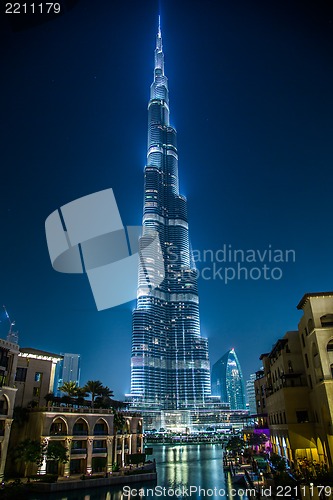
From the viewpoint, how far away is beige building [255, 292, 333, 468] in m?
43.2

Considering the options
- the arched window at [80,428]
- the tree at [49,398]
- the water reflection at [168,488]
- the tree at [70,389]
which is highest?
the tree at [70,389]

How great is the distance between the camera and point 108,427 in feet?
189

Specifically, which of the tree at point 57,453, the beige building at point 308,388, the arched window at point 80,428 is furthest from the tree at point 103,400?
the beige building at point 308,388

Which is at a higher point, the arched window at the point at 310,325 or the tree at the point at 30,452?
the arched window at the point at 310,325

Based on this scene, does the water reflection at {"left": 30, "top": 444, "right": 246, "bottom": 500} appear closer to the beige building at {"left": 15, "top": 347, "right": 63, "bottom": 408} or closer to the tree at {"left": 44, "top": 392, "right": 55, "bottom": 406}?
the tree at {"left": 44, "top": 392, "right": 55, "bottom": 406}

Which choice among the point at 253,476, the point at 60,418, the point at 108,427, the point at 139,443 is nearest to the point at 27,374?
the point at 60,418

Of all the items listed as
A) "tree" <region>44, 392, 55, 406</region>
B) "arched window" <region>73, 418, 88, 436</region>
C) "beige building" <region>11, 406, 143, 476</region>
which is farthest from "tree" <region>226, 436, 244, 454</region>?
"tree" <region>44, 392, 55, 406</region>

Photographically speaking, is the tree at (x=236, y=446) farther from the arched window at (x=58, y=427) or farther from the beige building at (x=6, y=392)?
the beige building at (x=6, y=392)

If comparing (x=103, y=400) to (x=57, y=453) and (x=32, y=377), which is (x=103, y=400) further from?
(x=57, y=453)

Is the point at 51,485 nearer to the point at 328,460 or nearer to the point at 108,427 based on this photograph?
the point at 108,427

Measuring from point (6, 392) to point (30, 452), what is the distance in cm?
829

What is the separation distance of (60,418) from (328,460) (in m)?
35.5

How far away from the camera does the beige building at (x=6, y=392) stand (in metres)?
45.2

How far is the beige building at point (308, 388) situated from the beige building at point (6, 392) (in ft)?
120
